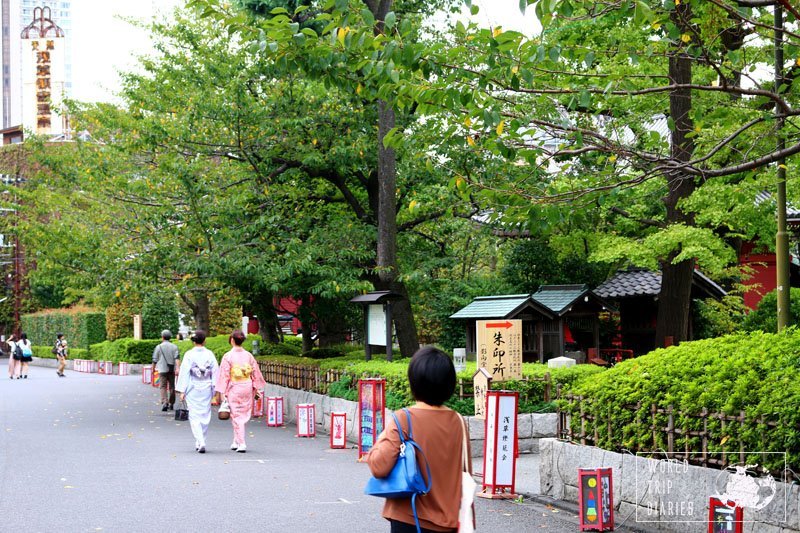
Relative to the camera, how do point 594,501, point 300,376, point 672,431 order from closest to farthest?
1. point 672,431
2. point 594,501
3. point 300,376

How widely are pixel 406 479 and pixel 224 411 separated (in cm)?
1001

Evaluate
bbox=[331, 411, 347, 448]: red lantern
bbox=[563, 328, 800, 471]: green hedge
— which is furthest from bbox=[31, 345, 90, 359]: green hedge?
bbox=[563, 328, 800, 471]: green hedge

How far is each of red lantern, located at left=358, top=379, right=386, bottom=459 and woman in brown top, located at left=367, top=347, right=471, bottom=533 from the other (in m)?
8.63

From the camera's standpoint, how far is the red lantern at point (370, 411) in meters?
13.7

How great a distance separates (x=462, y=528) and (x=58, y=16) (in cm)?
12587

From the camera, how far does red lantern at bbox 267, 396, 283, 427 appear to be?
19.1m

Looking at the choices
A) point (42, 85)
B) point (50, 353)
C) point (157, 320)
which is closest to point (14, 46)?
point (42, 85)

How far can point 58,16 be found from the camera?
11906cm

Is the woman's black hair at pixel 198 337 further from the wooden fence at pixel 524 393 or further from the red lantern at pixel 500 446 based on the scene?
the red lantern at pixel 500 446

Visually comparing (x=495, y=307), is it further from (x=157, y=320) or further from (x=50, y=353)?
(x=50, y=353)

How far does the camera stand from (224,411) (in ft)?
47.2

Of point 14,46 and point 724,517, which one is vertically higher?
point 14,46

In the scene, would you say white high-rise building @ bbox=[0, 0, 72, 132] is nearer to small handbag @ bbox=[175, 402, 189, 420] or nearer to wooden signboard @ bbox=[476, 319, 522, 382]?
small handbag @ bbox=[175, 402, 189, 420]

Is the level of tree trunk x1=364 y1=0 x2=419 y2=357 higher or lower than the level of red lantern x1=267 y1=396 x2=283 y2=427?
higher
